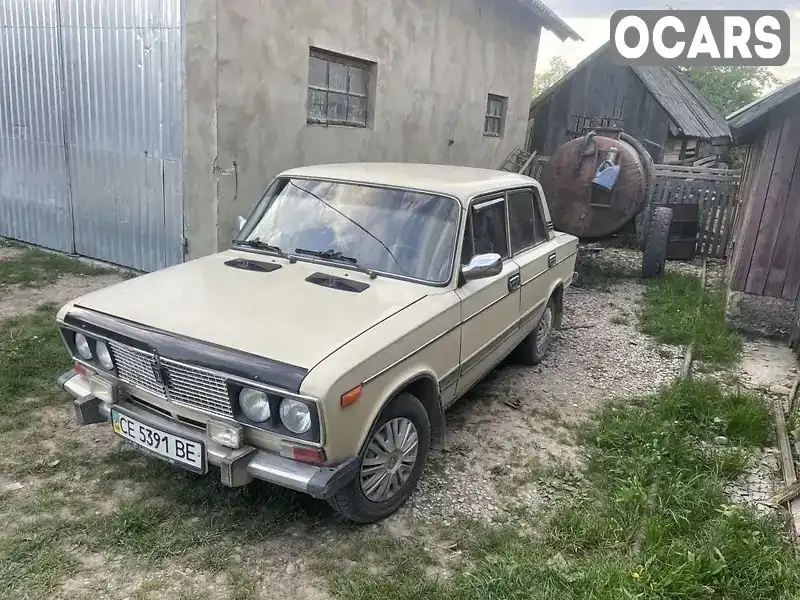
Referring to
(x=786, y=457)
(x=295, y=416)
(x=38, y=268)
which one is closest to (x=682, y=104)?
(x=786, y=457)

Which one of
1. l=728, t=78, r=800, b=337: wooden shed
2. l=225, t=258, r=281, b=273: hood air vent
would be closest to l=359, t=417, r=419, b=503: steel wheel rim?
l=225, t=258, r=281, b=273: hood air vent

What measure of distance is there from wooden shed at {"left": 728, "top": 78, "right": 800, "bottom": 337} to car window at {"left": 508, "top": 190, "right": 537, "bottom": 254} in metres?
2.72

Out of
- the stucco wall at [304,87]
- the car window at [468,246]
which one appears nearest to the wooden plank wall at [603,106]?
the stucco wall at [304,87]

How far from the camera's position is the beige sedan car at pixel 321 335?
2.85m

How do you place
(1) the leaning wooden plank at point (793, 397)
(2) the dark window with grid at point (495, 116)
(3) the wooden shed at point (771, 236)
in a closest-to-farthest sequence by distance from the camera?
(1) the leaning wooden plank at point (793, 397) < (3) the wooden shed at point (771, 236) < (2) the dark window with grid at point (495, 116)

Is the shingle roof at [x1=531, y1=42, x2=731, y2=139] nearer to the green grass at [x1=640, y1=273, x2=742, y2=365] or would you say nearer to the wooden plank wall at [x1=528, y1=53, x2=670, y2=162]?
the wooden plank wall at [x1=528, y1=53, x2=670, y2=162]

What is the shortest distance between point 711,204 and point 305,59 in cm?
770

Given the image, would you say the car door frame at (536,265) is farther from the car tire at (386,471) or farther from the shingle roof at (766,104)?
the shingle roof at (766,104)

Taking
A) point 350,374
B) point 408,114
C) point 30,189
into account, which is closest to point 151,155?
point 30,189

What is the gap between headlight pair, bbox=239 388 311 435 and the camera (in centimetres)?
278

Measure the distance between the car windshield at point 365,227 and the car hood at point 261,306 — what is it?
5.9 inches

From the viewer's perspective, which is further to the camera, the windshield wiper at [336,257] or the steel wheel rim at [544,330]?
the steel wheel rim at [544,330]

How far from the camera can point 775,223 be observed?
6.70 m

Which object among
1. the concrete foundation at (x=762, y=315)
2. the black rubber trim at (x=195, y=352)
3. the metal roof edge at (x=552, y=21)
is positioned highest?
the metal roof edge at (x=552, y=21)
